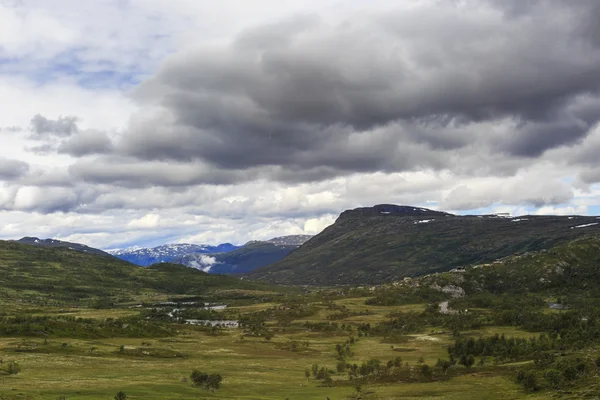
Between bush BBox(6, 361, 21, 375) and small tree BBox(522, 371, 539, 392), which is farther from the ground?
bush BBox(6, 361, 21, 375)

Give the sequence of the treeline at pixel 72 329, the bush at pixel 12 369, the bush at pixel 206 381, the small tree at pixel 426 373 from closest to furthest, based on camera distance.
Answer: the bush at pixel 12 369
the bush at pixel 206 381
the small tree at pixel 426 373
the treeline at pixel 72 329

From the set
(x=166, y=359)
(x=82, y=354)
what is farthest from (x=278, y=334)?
(x=82, y=354)

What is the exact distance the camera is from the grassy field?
72.8 metres

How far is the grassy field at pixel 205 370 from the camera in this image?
72750mm

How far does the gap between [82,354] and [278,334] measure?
322 ft

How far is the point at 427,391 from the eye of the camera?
8369 cm

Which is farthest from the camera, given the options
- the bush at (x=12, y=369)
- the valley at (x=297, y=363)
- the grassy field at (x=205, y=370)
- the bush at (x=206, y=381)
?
the bush at (x=206, y=381)

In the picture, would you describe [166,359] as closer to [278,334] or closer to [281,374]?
[281,374]

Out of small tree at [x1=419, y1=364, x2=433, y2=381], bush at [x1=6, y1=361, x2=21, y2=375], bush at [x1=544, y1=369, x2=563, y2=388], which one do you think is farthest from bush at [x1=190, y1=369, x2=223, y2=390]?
bush at [x1=544, y1=369, x2=563, y2=388]

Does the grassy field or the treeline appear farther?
the treeline

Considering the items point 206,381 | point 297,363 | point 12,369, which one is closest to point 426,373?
point 297,363

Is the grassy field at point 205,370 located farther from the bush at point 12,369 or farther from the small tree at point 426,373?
the small tree at point 426,373

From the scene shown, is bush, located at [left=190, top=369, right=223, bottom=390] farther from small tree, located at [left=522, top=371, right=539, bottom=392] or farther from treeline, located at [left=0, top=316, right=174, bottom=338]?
treeline, located at [left=0, top=316, right=174, bottom=338]

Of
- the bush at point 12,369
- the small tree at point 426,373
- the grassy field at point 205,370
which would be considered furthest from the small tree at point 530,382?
the bush at point 12,369
